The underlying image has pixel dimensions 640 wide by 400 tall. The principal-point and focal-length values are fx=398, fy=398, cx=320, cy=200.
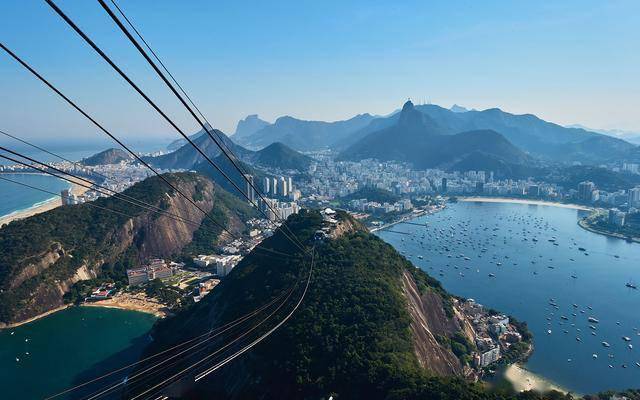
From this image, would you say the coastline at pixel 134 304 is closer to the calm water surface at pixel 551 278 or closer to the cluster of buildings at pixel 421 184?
the calm water surface at pixel 551 278

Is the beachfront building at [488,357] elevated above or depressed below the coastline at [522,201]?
below

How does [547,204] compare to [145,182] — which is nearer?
[145,182]

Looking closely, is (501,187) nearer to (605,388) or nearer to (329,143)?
(605,388)

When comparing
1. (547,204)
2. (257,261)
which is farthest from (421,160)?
(257,261)

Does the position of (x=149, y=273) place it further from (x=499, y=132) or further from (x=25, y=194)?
(x=499, y=132)

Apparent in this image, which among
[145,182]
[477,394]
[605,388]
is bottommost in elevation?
[605,388]

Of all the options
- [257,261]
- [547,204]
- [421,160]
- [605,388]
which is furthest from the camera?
[421,160]

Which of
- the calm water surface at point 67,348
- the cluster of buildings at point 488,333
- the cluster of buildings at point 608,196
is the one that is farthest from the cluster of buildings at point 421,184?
the calm water surface at point 67,348
